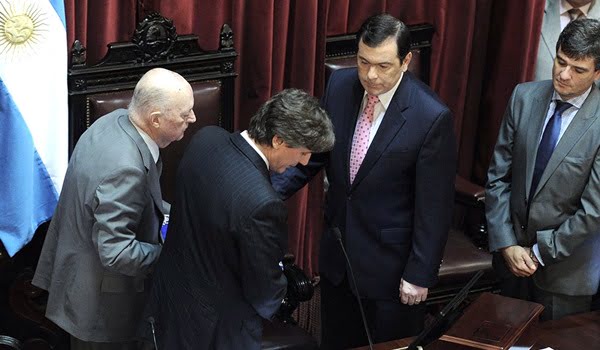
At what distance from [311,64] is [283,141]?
1.44m

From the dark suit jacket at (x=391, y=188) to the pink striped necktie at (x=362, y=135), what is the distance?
2 centimetres

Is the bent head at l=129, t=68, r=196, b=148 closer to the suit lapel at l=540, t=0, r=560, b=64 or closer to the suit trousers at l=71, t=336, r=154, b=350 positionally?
the suit trousers at l=71, t=336, r=154, b=350

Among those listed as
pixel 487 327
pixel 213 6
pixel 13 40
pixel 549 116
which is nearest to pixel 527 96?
pixel 549 116

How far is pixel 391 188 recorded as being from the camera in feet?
10.8

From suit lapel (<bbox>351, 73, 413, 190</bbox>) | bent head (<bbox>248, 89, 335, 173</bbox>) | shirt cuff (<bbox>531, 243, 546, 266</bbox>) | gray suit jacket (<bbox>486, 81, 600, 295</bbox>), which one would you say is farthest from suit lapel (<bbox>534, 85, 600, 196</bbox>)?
bent head (<bbox>248, 89, 335, 173</bbox>)

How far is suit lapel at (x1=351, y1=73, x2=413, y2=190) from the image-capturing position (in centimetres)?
323

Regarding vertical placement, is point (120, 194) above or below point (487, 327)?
above

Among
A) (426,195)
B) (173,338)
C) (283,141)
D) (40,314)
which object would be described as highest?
(283,141)

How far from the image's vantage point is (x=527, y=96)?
359cm

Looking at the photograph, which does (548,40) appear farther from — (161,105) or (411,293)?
(161,105)

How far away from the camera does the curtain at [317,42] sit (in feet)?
12.9

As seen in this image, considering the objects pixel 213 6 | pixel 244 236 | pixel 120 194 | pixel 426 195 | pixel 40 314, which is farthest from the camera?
pixel 213 6

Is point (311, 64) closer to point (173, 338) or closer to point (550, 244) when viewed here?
point (550, 244)

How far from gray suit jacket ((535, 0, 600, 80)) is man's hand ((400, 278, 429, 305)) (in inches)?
61.0
